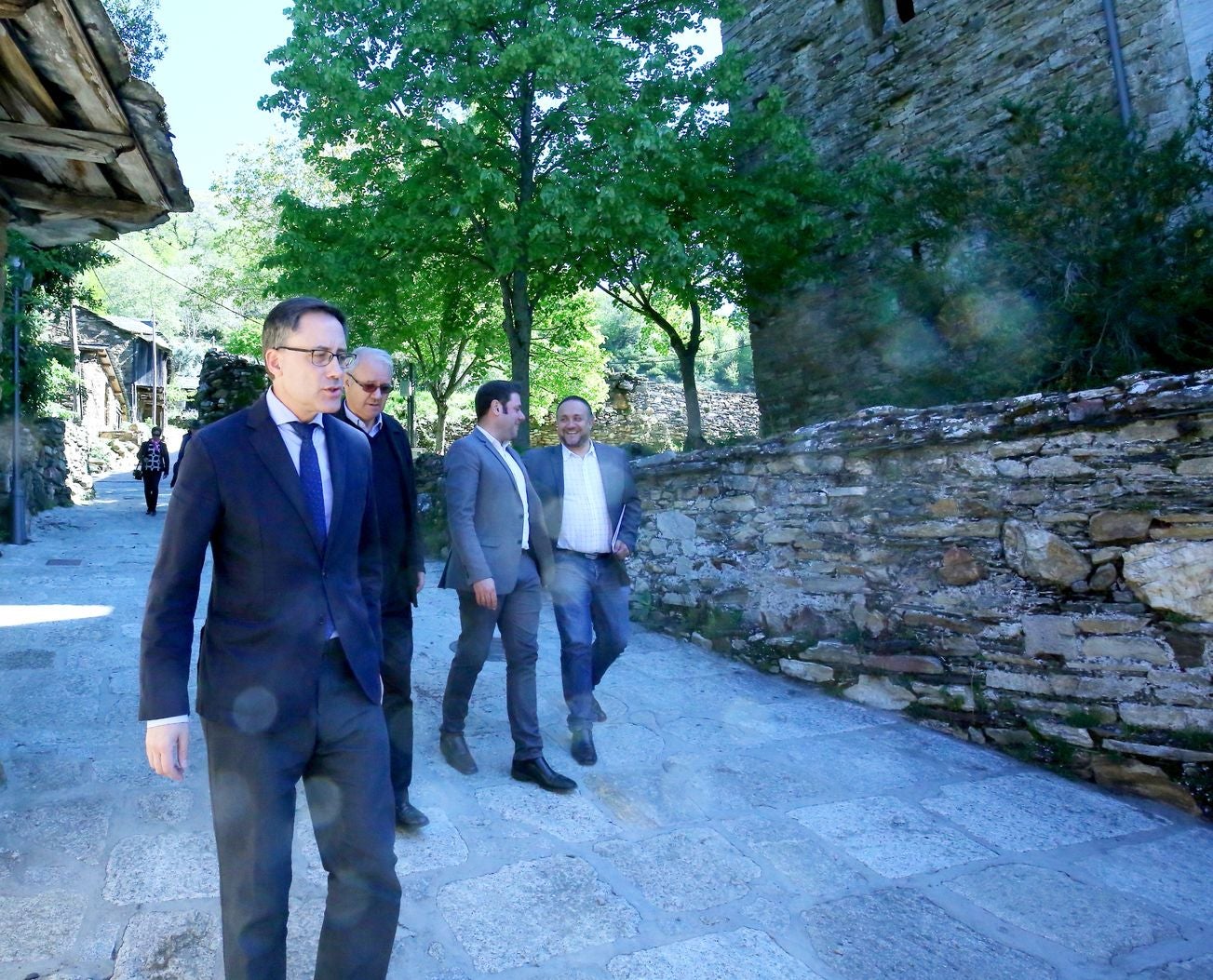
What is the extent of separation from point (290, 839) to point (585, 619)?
225cm

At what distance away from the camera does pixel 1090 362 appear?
6.44m

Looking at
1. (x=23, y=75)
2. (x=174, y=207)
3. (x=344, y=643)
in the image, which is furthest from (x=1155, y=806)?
(x=23, y=75)

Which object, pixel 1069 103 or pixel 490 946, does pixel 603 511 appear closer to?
pixel 490 946

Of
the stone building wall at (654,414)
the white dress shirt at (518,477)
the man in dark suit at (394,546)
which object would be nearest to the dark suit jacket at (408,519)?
the man in dark suit at (394,546)

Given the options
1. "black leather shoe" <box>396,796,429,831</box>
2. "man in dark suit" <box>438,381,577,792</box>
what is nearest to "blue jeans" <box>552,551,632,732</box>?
"man in dark suit" <box>438,381,577,792</box>

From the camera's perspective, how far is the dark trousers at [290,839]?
1803 mm

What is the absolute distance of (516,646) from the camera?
145 inches

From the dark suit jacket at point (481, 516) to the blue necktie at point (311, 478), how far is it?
5.29 ft

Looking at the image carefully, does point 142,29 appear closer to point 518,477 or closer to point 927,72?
point 927,72

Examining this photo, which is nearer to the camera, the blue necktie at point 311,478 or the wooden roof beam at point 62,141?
the blue necktie at point 311,478

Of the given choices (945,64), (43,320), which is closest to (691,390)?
(945,64)

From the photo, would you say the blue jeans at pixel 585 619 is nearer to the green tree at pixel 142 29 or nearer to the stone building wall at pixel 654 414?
the stone building wall at pixel 654 414

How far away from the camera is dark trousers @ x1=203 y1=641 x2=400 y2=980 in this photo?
1803 millimetres

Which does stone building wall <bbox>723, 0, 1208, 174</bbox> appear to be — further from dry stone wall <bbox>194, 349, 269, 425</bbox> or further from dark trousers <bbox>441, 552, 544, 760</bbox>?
dry stone wall <bbox>194, 349, 269, 425</bbox>
